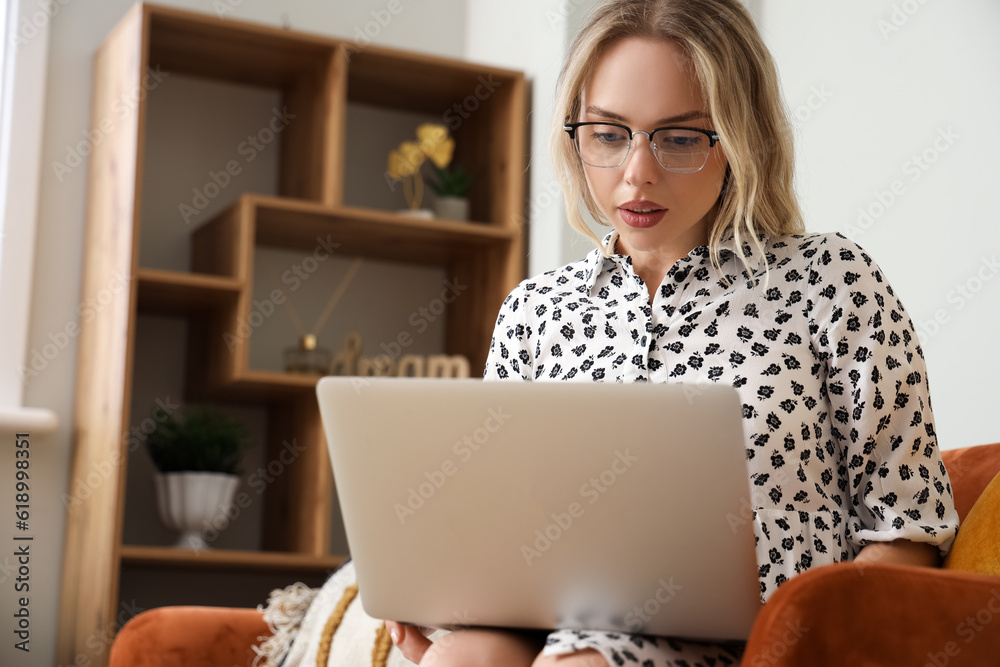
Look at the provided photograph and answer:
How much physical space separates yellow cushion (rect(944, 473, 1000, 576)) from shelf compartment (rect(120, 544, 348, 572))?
1761 millimetres

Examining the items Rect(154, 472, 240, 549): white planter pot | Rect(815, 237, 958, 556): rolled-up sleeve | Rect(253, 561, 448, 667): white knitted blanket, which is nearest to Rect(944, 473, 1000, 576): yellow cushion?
Rect(815, 237, 958, 556): rolled-up sleeve

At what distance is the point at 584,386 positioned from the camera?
0.89 metres

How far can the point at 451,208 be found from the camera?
302cm

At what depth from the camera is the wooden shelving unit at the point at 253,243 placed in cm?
257

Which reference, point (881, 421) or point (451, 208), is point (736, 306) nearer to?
point (881, 421)

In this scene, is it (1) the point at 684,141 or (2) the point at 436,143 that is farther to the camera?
(2) the point at 436,143

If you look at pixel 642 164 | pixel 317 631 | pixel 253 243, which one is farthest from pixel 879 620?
pixel 253 243

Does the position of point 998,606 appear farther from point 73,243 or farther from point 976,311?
point 73,243

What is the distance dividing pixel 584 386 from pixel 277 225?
6.93ft

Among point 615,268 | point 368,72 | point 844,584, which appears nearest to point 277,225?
point 368,72

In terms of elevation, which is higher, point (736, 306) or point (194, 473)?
point (736, 306)

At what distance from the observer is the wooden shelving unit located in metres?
2.57

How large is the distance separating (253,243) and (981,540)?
2.12 metres

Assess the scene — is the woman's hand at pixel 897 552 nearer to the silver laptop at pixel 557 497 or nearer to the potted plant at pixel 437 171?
the silver laptop at pixel 557 497
